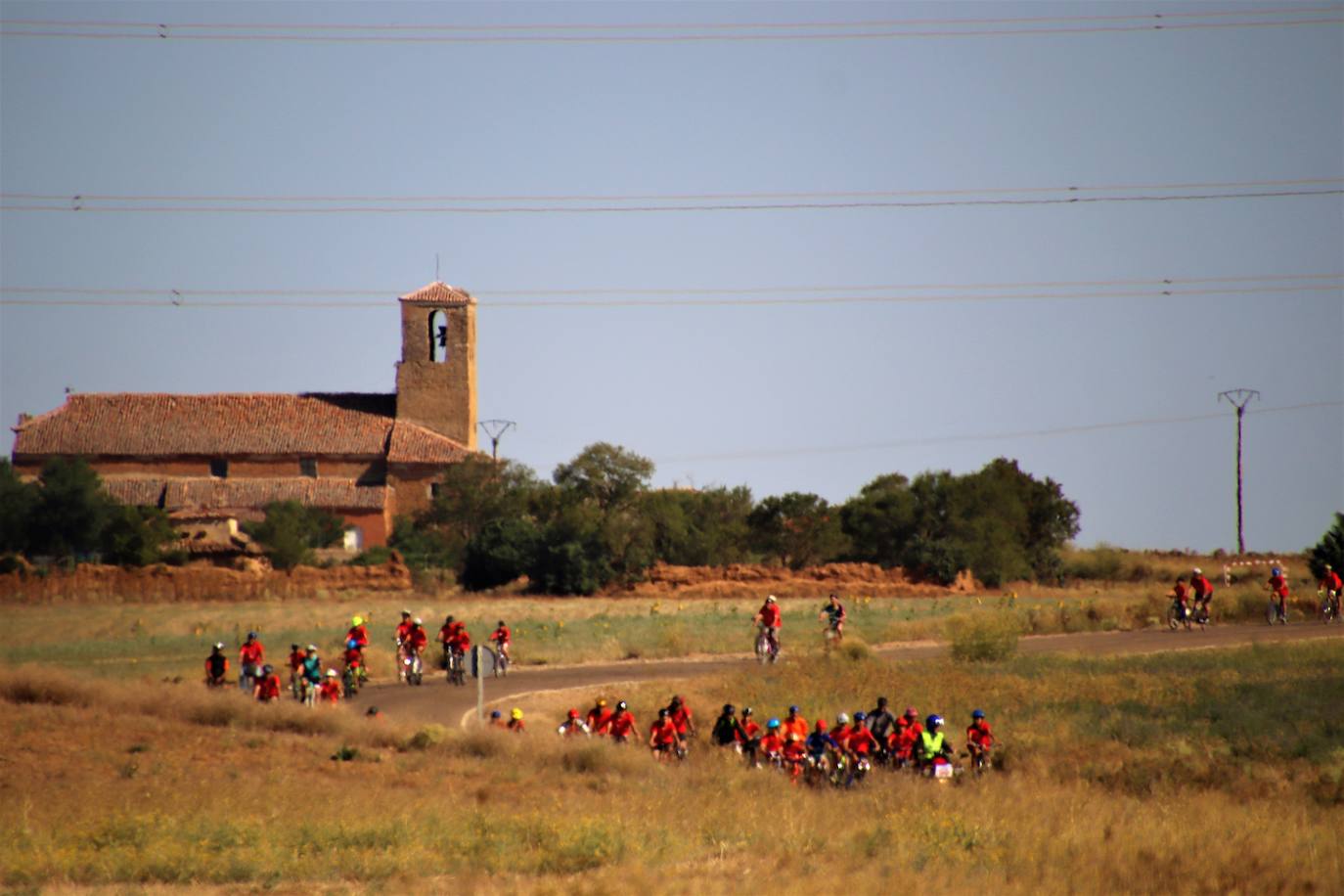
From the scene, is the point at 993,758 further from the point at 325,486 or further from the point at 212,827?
the point at 325,486

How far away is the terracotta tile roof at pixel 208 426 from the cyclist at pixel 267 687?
68206 mm

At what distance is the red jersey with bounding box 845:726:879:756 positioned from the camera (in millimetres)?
26000

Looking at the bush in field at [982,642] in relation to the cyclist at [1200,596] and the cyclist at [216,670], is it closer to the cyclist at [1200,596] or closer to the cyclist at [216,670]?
the cyclist at [1200,596]

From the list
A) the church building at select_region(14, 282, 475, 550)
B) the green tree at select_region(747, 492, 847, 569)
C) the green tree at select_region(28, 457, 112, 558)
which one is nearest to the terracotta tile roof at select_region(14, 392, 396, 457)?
the church building at select_region(14, 282, 475, 550)

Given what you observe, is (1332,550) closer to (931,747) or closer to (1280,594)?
(1280,594)

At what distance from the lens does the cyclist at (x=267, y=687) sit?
3381cm

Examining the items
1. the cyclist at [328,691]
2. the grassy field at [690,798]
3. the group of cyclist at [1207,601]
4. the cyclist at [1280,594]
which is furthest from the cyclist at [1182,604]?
the cyclist at [328,691]

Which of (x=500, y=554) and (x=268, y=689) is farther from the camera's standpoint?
(x=500, y=554)

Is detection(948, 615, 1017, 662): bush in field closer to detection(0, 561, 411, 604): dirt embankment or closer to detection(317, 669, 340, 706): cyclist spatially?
detection(317, 669, 340, 706): cyclist

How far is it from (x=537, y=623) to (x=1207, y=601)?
2148 cm

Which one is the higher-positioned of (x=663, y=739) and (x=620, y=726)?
(x=620, y=726)

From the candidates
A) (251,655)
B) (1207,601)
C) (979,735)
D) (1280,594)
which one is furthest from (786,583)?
(979,735)

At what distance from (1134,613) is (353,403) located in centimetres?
6581

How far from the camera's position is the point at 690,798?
24.0m
